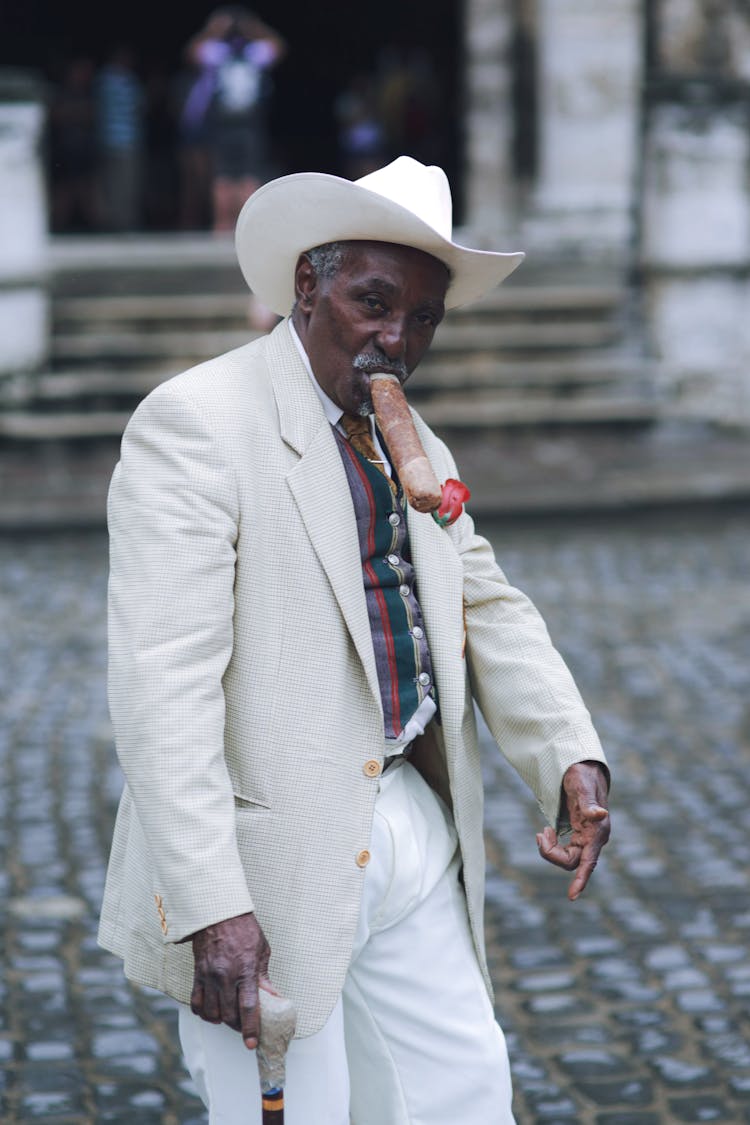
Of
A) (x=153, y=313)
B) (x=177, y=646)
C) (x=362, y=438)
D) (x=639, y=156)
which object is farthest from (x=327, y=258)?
(x=639, y=156)

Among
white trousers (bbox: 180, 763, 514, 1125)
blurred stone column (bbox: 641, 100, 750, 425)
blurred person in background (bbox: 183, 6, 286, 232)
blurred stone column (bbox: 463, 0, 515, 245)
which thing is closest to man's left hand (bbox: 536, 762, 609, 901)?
white trousers (bbox: 180, 763, 514, 1125)

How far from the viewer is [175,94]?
64.2 ft

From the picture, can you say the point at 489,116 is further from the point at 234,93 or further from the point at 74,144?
the point at 74,144

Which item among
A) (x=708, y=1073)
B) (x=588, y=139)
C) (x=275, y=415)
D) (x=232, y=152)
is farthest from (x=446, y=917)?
(x=588, y=139)

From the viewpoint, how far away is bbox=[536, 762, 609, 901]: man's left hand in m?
2.64

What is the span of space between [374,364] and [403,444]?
19cm

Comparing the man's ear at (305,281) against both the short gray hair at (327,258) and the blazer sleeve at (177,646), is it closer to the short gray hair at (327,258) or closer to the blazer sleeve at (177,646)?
the short gray hair at (327,258)

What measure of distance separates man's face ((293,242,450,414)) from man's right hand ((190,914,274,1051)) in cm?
83

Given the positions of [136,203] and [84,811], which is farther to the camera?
[136,203]

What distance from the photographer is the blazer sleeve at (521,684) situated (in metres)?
2.76

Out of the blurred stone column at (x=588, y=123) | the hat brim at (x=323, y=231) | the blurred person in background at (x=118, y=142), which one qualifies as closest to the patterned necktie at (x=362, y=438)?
the hat brim at (x=323, y=231)

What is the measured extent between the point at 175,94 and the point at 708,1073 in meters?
17.3

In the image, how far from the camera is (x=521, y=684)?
2.83 m

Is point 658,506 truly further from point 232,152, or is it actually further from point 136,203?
point 136,203
